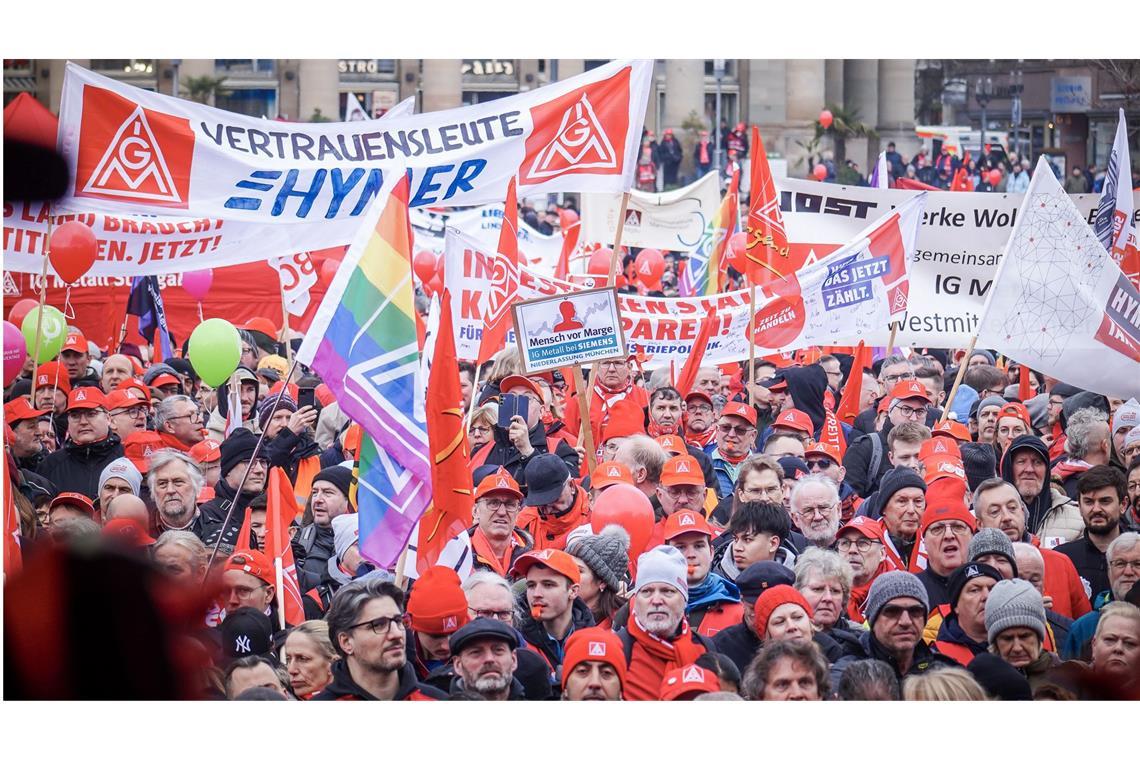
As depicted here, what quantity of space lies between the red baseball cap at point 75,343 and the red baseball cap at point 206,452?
10.1 feet

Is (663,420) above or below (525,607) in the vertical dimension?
above

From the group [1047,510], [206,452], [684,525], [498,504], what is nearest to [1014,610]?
[684,525]

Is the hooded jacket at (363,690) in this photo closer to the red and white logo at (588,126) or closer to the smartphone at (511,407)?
the smartphone at (511,407)

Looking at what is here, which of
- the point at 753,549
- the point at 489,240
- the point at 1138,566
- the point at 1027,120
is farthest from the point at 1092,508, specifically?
the point at 1027,120

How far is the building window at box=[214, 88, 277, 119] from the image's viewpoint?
6425cm

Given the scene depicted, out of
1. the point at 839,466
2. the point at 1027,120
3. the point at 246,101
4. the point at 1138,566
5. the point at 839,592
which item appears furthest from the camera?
the point at 246,101

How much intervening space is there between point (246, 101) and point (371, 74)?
598 centimetres

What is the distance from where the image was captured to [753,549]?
571cm

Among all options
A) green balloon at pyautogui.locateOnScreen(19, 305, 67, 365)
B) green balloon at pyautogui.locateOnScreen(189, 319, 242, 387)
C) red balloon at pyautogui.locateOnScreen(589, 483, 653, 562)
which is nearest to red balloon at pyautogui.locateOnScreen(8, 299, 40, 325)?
green balloon at pyautogui.locateOnScreen(19, 305, 67, 365)

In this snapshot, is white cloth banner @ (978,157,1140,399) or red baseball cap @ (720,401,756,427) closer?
white cloth banner @ (978,157,1140,399)

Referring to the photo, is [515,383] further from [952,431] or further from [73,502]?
[73,502]

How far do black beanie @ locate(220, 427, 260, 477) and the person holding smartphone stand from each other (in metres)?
1.10

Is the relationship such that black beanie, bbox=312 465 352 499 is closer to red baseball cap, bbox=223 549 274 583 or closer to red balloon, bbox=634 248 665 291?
red baseball cap, bbox=223 549 274 583

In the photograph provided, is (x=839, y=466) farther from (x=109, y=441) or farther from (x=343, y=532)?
(x=109, y=441)
